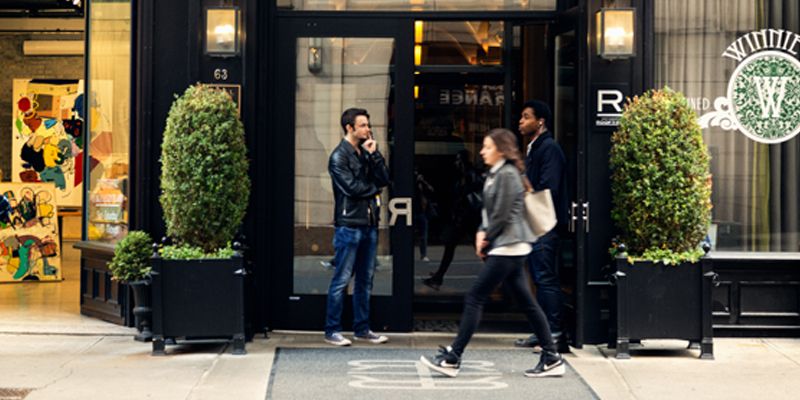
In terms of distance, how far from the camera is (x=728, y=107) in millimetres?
6812

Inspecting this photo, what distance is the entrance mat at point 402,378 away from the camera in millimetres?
4867

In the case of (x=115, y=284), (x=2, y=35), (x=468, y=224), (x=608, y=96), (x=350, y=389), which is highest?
(x=2, y=35)

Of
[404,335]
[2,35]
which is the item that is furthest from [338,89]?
[2,35]

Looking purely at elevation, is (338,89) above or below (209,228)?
above

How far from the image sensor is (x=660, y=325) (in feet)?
18.9

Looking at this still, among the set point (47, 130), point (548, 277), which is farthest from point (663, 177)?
point (47, 130)

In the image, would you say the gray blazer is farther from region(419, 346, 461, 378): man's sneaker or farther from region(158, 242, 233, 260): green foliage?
region(158, 242, 233, 260): green foliage

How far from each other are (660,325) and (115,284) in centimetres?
474

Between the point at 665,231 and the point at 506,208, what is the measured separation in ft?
5.08

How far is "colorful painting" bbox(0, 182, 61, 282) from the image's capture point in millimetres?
9406

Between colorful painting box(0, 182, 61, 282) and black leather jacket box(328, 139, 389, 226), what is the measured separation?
501 centimetres

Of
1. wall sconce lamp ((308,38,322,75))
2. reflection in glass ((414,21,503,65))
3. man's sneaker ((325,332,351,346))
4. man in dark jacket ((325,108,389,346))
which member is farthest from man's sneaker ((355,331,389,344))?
reflection in glass ((414,21,503,65))

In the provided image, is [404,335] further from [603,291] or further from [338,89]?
[338,89]

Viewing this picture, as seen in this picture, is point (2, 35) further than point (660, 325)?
Result: Yes
